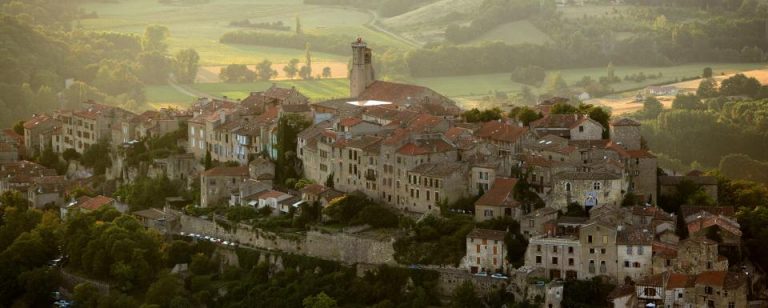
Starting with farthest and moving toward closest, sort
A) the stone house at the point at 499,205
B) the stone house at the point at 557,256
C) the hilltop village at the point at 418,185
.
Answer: the stone house at the point at 499,205, the stone house at the point at 557,256, the hilltop village at the point at 418,185

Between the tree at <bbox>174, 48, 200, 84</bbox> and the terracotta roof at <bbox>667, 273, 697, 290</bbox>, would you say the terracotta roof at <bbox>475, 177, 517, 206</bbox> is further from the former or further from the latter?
the tree at <bbox>174, 48, 200, 84</bbox>

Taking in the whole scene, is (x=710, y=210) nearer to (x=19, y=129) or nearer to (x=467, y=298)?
(x=467, y=298)

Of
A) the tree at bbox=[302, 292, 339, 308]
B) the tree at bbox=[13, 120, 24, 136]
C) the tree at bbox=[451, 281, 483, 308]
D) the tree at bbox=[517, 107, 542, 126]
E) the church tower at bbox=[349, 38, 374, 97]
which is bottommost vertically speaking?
the tree at bbox=[302, 292, 339, 308]

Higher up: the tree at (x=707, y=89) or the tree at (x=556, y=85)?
the tree at (x=707, y=89)

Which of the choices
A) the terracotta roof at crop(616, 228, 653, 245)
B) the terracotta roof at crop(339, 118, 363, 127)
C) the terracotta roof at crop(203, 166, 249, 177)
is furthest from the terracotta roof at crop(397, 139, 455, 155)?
the terracotta roof at crop(616, 228, 653, 245)

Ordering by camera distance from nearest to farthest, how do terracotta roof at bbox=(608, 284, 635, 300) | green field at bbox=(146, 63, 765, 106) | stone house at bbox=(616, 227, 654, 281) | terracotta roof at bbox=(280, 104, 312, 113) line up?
terracotta roof at bbox=(608, 284, 635, 300) < stone house at bbox=(616, 227, 654, 281) < terracotta roof at bbox=(280, 104, 312, 113) < green field at bbox=(146, 63, 765, 106)

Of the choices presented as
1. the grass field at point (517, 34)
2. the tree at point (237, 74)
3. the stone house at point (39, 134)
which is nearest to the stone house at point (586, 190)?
the stone house at point (39, 134)

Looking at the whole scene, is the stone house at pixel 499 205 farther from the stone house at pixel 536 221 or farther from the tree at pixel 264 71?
the tree at pixel 264 71
